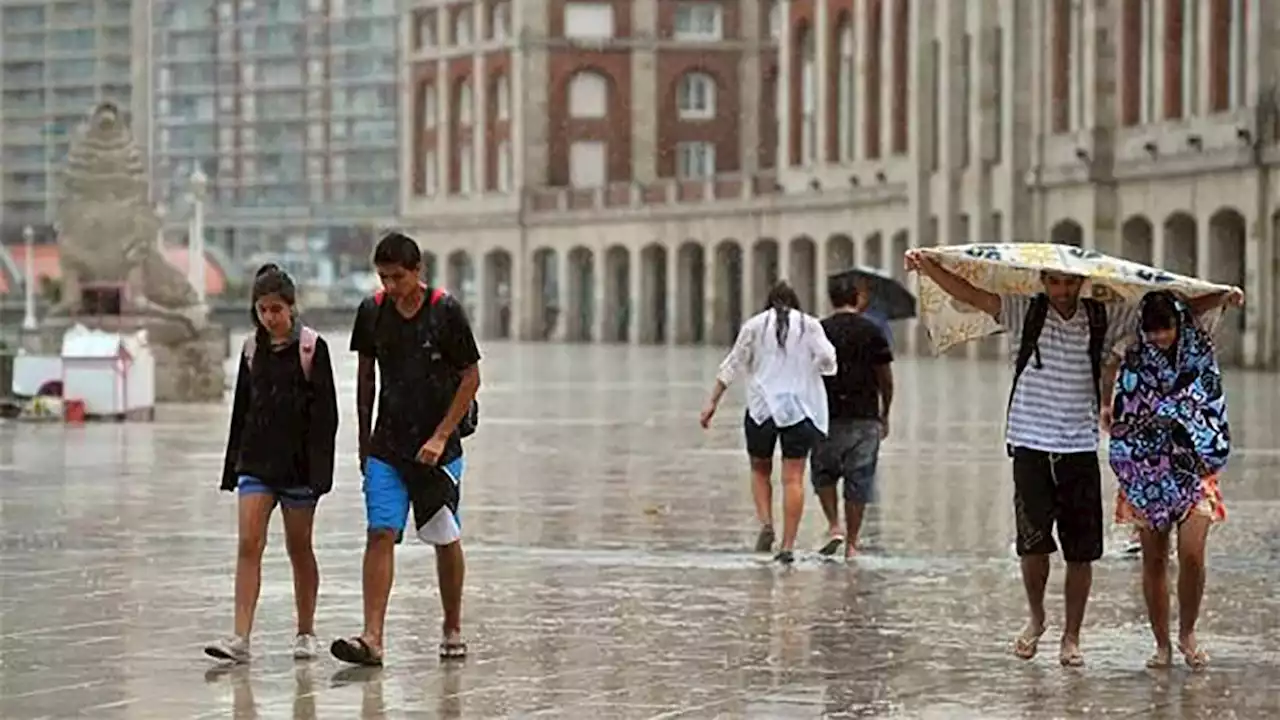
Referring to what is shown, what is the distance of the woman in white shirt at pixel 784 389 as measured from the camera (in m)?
17.8

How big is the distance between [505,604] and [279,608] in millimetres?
1090

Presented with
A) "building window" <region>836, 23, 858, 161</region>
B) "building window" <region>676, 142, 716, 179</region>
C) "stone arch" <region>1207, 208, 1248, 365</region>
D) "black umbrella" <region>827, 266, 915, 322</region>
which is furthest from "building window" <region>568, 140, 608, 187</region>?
"black umbrella" <region>827, 266, 915, 322</region>

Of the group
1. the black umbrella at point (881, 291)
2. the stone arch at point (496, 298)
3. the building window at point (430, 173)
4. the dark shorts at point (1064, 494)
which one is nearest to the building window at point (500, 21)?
the building window at point (430, 173)

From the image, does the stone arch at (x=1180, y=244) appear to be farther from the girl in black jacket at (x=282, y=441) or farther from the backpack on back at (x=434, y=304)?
the girl in black jacket at (x=282, y=441)

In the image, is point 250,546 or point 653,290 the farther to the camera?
point 653,290

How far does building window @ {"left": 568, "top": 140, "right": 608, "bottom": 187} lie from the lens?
10688 cm

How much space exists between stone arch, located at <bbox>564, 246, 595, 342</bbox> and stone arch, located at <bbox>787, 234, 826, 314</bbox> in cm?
1660

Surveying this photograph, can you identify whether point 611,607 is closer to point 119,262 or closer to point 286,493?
point 286,493

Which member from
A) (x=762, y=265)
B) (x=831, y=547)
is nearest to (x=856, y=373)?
(x=831, y=547)

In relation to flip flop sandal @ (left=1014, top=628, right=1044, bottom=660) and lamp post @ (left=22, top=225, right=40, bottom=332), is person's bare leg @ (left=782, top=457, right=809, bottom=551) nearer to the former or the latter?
flip flop sandal @ (left=1014, top=628, right=1044, bottom=660)

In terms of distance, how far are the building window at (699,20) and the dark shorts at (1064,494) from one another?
95085mm

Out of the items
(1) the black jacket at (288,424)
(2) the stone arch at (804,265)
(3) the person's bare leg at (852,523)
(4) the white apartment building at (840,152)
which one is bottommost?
(3) the person's bare leg at (852,523)

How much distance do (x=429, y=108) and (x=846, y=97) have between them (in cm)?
3341

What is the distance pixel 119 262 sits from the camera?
41.5 m
